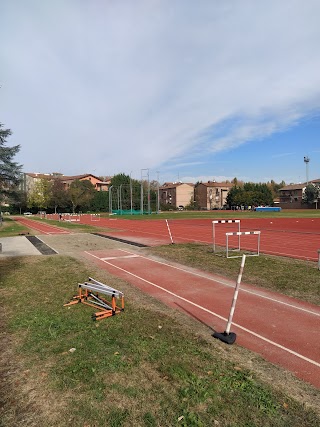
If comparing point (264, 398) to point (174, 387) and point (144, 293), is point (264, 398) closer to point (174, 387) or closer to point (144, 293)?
point (174, 387)

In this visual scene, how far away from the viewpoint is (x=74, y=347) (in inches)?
186

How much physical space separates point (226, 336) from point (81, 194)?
91.9 metres

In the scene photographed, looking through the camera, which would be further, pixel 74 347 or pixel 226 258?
pixel 226 258

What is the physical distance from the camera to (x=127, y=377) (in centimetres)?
389

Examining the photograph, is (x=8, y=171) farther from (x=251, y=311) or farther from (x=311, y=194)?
(x=311, y=194)

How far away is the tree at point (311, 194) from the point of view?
96.6 m

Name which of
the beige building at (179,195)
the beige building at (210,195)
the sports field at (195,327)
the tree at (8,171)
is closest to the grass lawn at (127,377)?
the sports field at (195,327)

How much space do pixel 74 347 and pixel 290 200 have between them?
423 ft

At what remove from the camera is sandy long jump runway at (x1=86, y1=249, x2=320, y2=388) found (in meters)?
4.66

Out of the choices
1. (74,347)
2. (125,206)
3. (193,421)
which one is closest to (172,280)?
(74,347)

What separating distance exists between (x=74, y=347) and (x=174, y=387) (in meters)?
1.78

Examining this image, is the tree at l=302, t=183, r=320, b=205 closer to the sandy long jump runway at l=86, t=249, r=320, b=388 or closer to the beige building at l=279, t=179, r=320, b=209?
the beige building at l=279, t=179, r=320, b=209

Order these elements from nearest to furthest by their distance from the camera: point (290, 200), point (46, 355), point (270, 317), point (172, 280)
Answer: point (46, 355), point (270, 317), point (172, 280), point (290, 200)

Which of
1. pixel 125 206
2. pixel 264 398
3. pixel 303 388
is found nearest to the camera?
pixel 264 398
